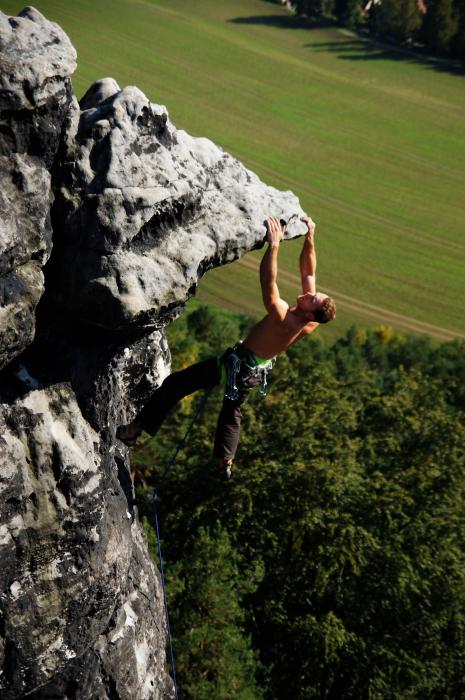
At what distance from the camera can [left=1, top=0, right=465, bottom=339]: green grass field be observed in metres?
54.8

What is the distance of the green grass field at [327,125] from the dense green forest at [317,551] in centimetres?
2449

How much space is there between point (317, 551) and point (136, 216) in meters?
14.5

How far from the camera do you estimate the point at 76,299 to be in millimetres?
8828

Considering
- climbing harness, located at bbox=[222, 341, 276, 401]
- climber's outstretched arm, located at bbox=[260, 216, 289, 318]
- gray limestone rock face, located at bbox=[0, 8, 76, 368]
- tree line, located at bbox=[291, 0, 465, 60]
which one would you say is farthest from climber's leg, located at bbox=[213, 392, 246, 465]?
tree line, located at bbox=[291, 0, 465, 60]

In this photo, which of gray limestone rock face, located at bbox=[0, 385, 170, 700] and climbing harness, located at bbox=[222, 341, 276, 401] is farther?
climbing harness, located at bbox=[222, 341, 276, 401]

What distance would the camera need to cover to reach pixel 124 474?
36.5 feet

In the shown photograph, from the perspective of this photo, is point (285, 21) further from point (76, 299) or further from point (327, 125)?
point (76, 299)

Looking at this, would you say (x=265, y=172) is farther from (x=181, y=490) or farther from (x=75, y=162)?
(x=75, y=162)

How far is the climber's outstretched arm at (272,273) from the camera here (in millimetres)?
9516

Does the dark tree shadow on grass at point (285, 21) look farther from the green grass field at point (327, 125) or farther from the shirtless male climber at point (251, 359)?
the shirtless male climber at point (251, 359)

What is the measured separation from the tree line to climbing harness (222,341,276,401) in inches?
3569

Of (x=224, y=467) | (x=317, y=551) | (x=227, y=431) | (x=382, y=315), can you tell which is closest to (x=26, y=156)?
(x=227, y=431)

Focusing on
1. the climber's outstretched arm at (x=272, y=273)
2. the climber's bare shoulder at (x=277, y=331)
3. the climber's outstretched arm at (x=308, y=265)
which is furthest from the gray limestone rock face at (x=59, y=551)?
the climber's outstretched arm at (x=308, y=265)

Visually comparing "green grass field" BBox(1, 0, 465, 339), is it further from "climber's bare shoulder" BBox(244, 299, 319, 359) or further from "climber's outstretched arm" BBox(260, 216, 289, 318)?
"climber's outstretched arm" BBox(260, 216, 289, 318)
